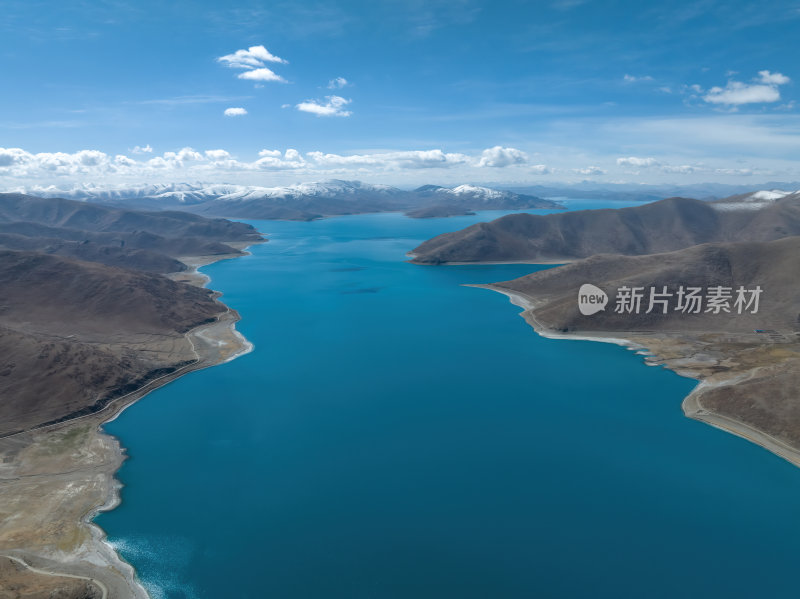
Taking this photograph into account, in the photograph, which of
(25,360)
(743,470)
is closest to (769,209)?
(743,470)

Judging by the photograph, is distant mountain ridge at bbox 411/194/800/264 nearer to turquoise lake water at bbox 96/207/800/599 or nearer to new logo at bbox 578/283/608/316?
new logo at bbox 578/283/608/316

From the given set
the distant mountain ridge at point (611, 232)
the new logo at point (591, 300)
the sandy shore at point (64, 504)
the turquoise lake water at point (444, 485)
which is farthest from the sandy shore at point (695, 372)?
the distant mountain ridge at point (611, 232)

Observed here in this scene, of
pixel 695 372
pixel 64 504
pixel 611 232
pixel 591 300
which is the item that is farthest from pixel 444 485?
pixel 611 232

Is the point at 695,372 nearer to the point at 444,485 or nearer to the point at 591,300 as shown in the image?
the point at 591,300

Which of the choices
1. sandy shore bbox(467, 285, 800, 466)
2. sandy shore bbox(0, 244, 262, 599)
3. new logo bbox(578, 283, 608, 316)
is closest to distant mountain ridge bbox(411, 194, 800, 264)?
sandy shore bbox(467, 285, 800, 466)

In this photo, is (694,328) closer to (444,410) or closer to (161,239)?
(444,410)
